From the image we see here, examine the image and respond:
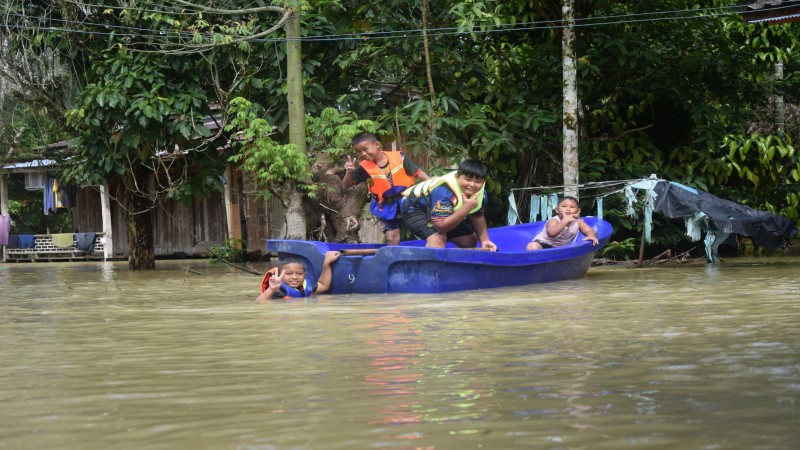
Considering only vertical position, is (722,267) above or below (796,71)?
below

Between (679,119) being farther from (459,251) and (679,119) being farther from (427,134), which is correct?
(459,251)

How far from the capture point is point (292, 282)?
34.4ft

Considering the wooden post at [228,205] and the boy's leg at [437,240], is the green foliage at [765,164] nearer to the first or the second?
the boy's leg at [437,240]

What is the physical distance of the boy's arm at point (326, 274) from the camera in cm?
1080

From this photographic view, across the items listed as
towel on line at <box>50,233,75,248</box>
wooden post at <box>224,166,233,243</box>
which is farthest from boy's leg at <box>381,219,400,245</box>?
towel on line at <box>50,233,75,248</box>

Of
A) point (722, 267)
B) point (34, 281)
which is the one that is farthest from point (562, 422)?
point (34, 281)

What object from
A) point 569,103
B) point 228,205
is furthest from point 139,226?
point 569,103

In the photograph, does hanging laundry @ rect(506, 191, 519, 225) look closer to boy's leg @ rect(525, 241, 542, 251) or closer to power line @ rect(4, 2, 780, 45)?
power line @ rect(4, 2, 780, 45)

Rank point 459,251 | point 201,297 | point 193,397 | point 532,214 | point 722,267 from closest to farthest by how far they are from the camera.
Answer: point 193,397, point 459,251, point 201,297, point 722,267, point 532,214

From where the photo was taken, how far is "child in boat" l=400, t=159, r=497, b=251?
35.8ft

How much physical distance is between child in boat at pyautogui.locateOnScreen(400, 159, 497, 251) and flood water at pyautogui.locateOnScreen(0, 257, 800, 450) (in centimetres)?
112

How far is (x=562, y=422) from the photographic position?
4078 millimetres

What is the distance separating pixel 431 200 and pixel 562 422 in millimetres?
7115

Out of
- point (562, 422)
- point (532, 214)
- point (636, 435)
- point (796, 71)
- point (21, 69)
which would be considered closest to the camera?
point (636, 435)
